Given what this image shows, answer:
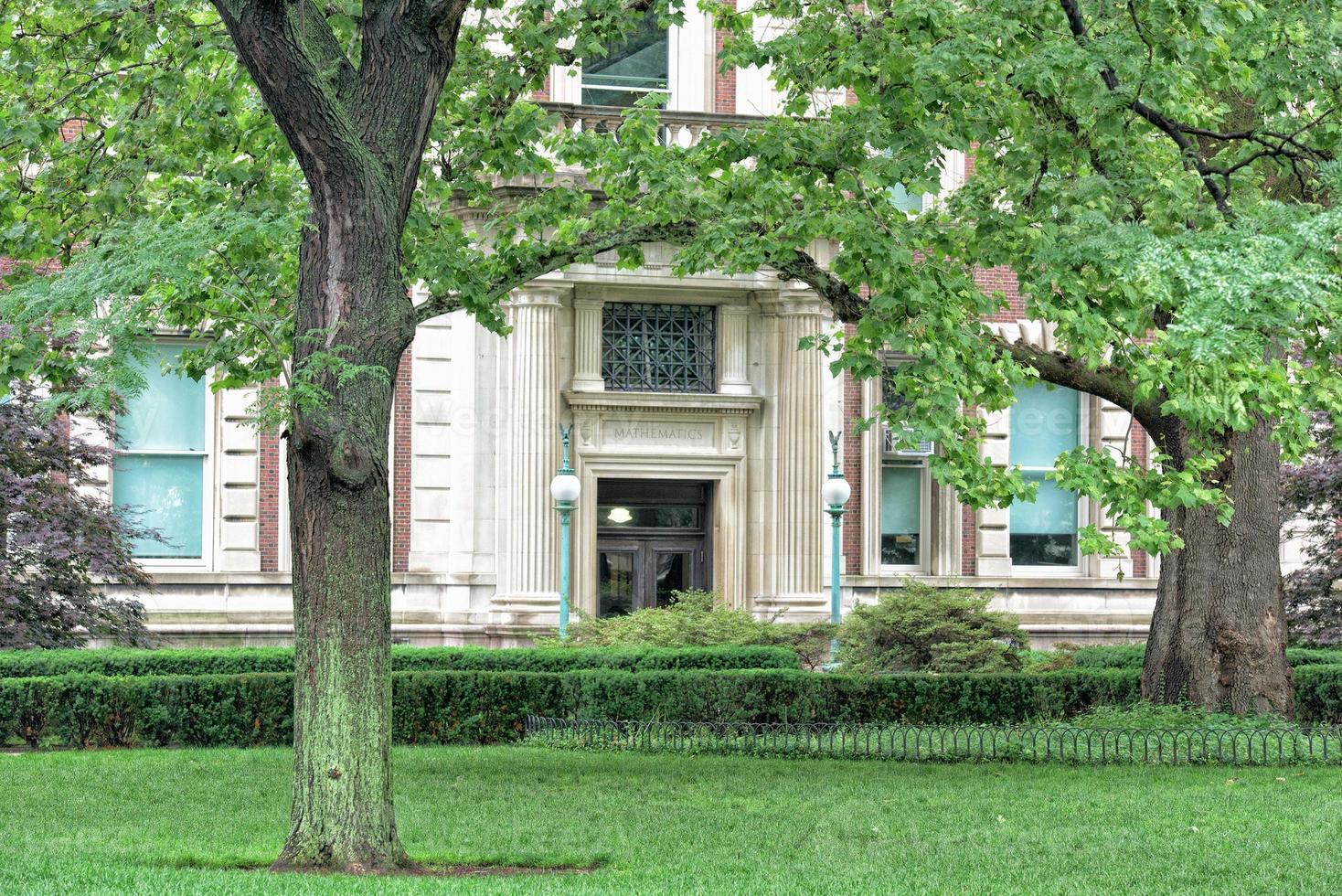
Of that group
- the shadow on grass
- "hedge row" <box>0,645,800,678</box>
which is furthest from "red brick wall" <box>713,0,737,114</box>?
the shadow on grass

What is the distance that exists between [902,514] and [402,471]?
27.9ft

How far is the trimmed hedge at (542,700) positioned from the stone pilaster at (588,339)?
27.1ft

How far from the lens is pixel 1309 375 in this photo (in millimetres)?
13383

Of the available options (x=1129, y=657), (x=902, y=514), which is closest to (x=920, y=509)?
(x=902, y=514)

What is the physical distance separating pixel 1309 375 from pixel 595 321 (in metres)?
15.7

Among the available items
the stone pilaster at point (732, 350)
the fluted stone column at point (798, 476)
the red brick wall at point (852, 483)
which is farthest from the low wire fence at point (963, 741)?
the red brick wall at point (852, 483)

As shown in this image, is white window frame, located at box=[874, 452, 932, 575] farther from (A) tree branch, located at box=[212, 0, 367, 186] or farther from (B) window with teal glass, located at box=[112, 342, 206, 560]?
A: (A) tree branch, located at box=[212, 0, 367, 186]

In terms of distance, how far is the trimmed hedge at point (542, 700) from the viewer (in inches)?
734

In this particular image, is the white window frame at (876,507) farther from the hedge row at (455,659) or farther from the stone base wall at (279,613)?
the hedge row at (455,659)

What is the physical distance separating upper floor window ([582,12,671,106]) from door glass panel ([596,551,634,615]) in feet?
24.2

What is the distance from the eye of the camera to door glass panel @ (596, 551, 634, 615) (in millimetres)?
28656

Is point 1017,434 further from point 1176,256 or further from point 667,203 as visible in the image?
point 1176,256

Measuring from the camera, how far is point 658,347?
1116 inches

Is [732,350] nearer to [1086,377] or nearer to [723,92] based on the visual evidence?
[723,92]
